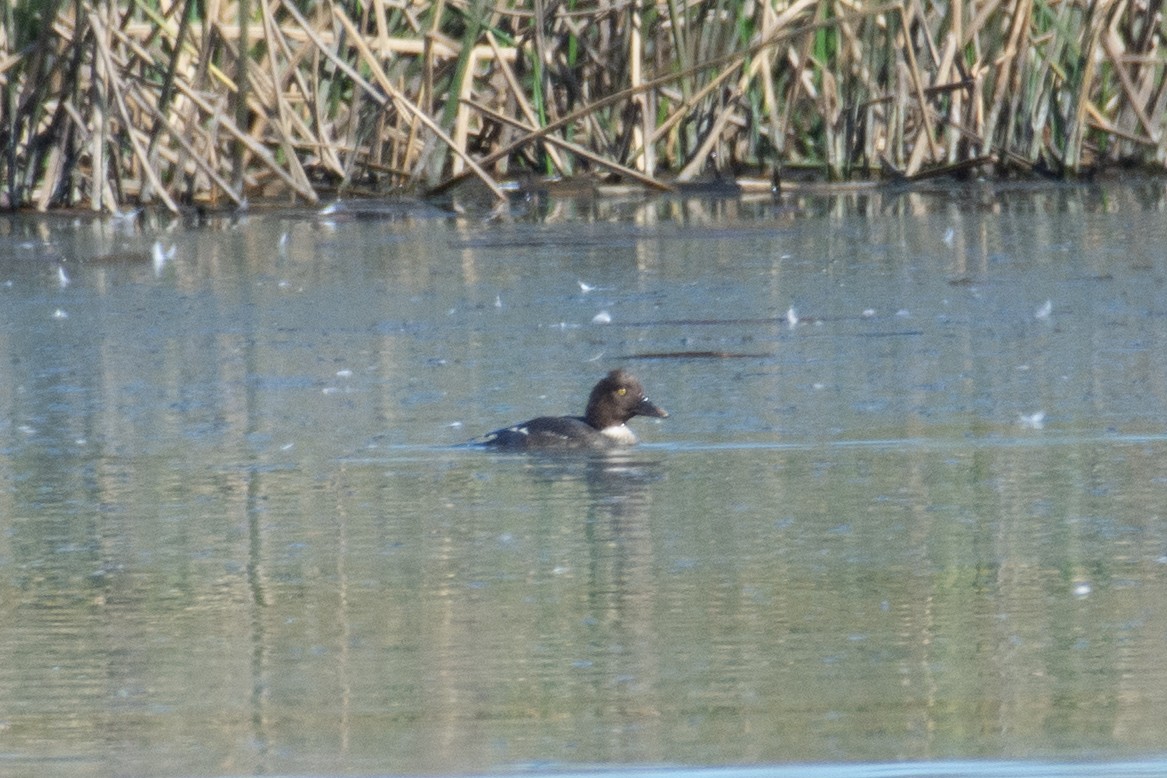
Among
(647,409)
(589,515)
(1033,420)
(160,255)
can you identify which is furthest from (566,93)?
(589,515)

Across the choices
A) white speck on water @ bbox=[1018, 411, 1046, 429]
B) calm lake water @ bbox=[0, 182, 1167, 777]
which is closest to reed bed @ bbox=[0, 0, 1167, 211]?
calm lake water @ bbox=[0, 182, 1167, 777]

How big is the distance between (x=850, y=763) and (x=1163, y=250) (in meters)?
6.52

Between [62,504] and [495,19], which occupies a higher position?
[495,19]

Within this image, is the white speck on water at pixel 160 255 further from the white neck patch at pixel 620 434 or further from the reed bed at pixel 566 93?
the white neck patch at pixel 620 434

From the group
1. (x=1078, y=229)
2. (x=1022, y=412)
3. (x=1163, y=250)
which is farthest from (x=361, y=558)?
(x=1078, y=229)

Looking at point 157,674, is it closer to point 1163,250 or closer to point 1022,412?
point 1022,412

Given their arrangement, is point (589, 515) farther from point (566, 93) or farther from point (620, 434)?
point (566, 93)

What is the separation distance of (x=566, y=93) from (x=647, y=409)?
22.8 ft

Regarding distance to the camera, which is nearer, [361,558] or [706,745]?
[706,745]

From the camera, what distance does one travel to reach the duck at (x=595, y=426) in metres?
5.37

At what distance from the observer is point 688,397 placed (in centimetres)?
612

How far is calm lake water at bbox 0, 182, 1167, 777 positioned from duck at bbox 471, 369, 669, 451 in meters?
0.06

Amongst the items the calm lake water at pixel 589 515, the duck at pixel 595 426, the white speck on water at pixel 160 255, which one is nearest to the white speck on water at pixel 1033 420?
the calm lake water at pixel 589 515

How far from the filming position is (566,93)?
40.6ft
